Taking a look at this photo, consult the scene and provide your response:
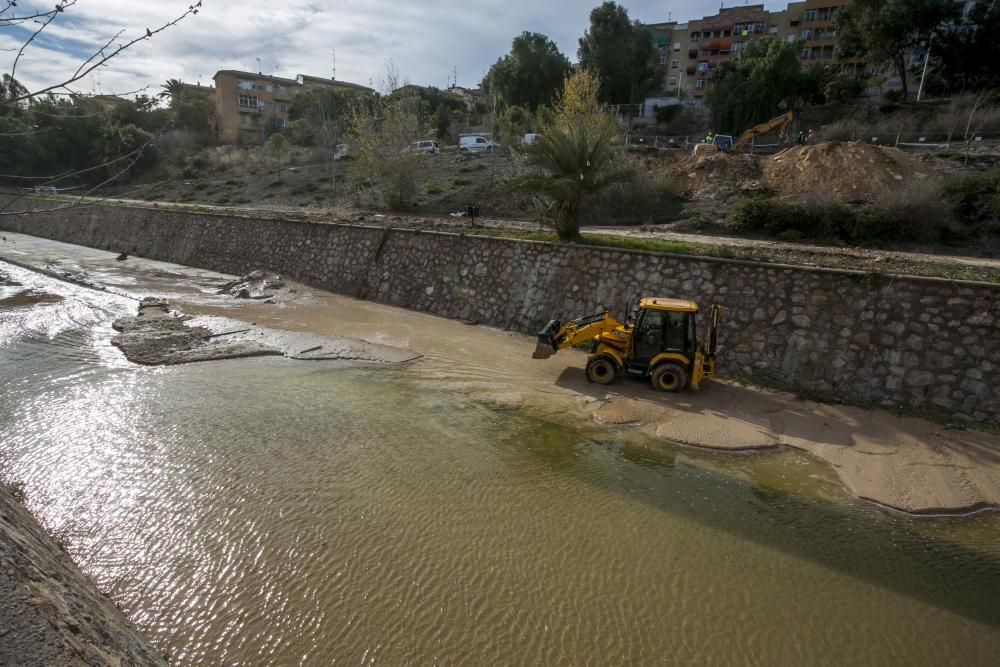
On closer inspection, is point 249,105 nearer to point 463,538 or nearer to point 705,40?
point 705,40

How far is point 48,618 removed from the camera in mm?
2951

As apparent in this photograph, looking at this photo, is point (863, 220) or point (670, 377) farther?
point (863, 220)

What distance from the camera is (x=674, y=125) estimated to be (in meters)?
45.1

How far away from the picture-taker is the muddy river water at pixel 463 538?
5160 millimetres

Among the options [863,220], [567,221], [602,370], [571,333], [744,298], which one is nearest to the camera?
[602,370]

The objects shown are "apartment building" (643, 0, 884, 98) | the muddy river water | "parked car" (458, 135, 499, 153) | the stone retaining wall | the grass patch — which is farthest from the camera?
"apartment building" (643, 0, 884, 98)

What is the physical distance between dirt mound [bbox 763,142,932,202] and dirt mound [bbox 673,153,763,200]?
0.94 meters

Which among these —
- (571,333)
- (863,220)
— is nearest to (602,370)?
(571,333)

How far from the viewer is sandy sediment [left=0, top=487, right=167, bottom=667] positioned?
8.78 feet

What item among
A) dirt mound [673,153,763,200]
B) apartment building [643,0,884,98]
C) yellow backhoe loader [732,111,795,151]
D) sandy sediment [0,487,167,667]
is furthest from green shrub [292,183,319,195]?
apartment building [643,0,884,98]

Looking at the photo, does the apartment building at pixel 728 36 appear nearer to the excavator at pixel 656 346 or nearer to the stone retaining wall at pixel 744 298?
the stone retaining wall at pixel 744 298

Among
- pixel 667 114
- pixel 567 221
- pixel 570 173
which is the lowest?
pixel 567 221

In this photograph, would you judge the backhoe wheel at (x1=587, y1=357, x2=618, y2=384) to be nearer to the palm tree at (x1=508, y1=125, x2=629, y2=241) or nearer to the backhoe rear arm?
the backhoe rear arm

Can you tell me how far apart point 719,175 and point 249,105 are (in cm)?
6813
